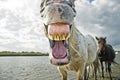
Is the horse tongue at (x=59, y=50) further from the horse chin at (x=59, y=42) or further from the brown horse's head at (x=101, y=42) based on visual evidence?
the brown horse's head at (x=101, y=42)

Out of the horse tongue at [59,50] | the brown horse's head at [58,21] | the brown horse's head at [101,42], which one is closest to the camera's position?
the brown horse's head at [58,21]

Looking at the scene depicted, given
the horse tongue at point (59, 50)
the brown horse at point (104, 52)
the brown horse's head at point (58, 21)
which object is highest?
the brown horse's head at point (58, 21)

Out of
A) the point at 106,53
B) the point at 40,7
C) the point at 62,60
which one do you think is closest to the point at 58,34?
the point at 62,60

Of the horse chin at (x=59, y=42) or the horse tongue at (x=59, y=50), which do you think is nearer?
the horse chin at (x=59, y=42)

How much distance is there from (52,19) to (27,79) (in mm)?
12192

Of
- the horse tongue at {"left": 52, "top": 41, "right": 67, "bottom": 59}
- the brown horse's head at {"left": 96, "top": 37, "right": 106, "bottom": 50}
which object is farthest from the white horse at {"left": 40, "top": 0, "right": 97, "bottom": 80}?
the brown horse's head at {"left": 96, "top": 37, "right": 106, "bottom": 50}

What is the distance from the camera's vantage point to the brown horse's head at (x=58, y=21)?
288 cm

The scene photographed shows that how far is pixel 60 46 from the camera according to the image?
3246 mm

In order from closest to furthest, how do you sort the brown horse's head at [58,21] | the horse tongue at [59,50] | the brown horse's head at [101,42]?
the brown horse's head at [58,21]
the horse tongue at [59,50]
the brown horse's head at [101,42]

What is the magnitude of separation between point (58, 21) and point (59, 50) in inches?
18.7

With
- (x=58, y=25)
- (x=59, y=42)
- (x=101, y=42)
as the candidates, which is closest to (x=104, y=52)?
(x=101, y=42)

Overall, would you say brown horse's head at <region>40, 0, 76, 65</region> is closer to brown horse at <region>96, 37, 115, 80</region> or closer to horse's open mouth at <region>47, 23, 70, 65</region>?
horse's open mouth at <region>47, 23, 70, 65</region>

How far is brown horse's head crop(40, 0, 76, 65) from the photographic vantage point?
288 centimetres

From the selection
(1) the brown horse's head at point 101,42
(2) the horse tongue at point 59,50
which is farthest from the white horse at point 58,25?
(1) the brown horse's head at point 101,42
